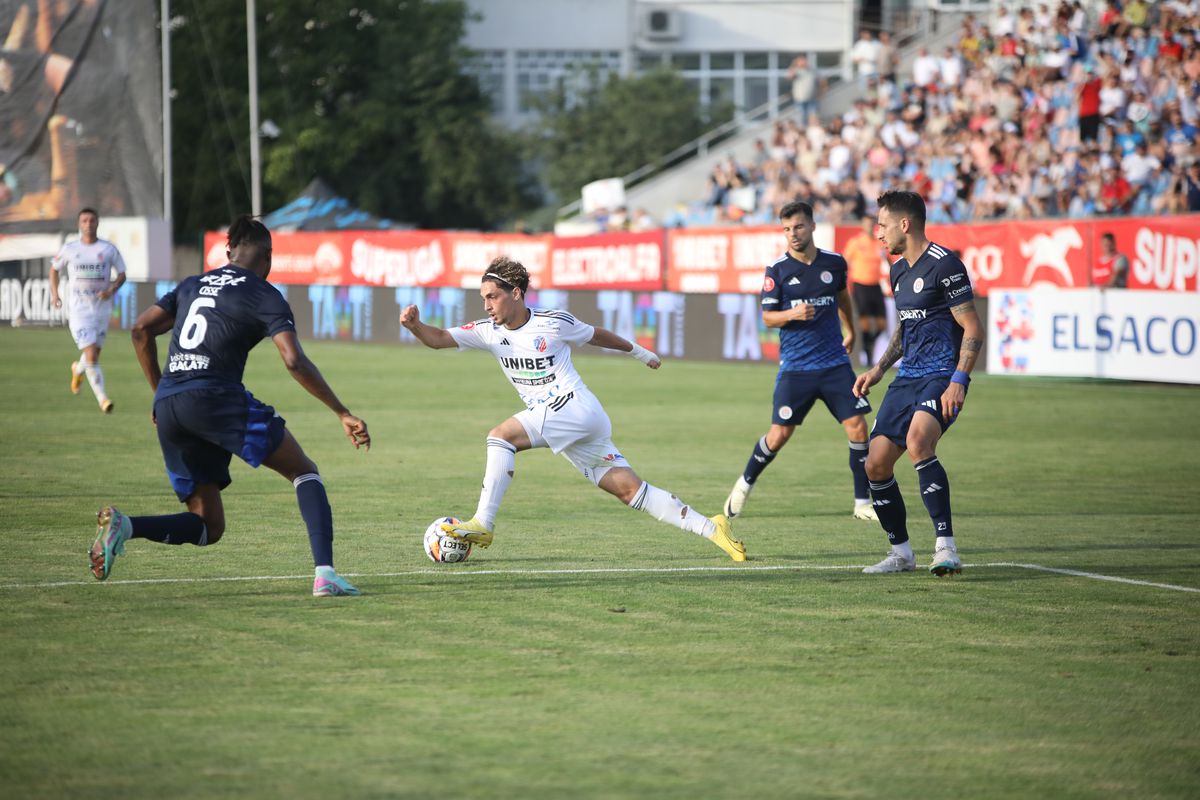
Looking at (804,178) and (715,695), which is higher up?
(804,178)

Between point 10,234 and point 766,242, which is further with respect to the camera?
point 10,234

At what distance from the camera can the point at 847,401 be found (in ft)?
39.2

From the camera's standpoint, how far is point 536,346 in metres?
9.36

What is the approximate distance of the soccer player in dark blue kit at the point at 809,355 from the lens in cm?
1188

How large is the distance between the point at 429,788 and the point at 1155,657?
12.1 feet

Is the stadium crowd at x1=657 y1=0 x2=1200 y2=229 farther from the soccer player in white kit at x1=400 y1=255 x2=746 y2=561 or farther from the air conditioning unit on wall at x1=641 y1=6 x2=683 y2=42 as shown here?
the air conditioning unit on wall at x1=641 y1=6 x2=683 y2=42

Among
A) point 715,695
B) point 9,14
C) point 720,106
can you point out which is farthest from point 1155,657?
point 720,106

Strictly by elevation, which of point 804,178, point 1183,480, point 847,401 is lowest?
point 1183,480

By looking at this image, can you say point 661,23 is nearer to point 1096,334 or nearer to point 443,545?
point 1096,334

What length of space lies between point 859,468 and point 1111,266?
1278 centimetres

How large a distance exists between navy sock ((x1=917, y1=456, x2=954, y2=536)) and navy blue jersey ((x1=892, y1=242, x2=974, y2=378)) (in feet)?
1.76

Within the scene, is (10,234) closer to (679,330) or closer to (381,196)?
(679,330)

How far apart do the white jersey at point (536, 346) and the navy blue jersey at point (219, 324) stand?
1.51 metres

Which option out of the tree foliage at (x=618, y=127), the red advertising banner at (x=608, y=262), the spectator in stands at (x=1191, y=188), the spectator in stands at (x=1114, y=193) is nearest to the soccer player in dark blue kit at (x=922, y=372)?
the spectator in stands at (x=1191, y=188)
